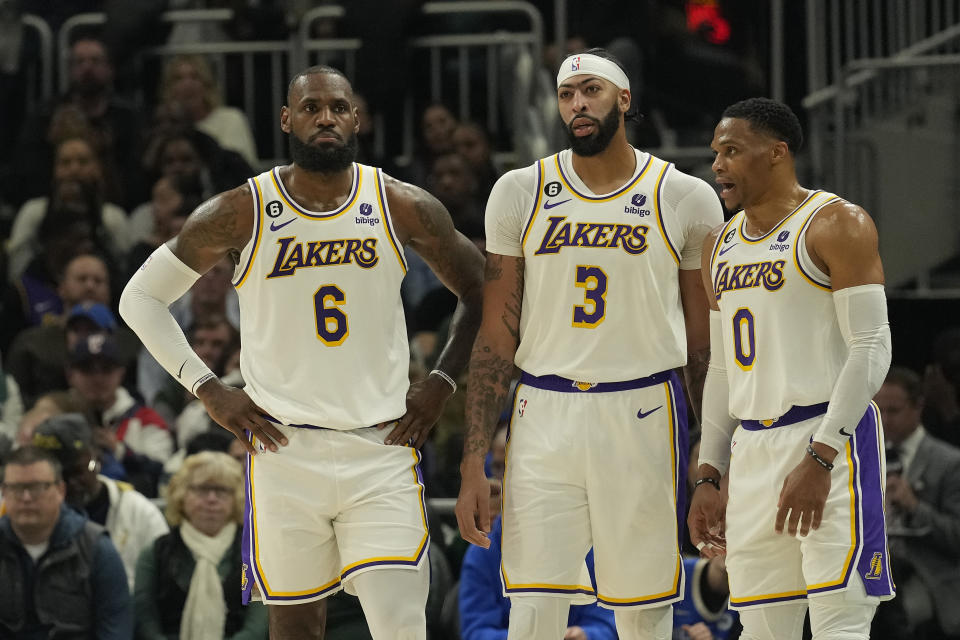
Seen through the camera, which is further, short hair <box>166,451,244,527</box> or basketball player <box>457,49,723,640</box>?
short hair <box>166,451,244,527</box>

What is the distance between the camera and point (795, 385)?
5641 mm

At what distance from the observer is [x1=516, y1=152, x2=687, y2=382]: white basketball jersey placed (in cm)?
603

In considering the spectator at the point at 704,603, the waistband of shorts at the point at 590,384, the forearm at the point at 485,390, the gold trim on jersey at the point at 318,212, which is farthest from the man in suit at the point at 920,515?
the gold trim on jersey at the point at 318,212

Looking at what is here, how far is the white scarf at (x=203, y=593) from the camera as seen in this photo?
27.2 feet

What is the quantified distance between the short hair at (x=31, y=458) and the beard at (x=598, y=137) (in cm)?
356

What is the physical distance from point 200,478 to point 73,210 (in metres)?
3.70

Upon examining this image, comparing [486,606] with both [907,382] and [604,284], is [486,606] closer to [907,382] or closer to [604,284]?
[604,284]

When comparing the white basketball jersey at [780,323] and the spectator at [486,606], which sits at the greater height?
the white basketball jersey at [780,323]

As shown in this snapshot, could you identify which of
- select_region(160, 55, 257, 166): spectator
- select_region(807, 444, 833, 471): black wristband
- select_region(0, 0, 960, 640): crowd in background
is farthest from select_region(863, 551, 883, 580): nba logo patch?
select_region(160, 55, 257, 166): spectator

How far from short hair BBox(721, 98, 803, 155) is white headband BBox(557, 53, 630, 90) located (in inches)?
19.9

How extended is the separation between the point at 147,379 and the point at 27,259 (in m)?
1.78

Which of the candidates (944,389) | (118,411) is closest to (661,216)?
(944,389)

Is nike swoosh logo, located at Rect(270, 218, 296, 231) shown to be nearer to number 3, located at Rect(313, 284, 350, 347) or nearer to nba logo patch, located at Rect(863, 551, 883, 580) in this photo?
number 3, located at Rect(313, 284, 350, 347)

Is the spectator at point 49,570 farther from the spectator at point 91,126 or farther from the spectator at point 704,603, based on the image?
the spectator at point 91,126
